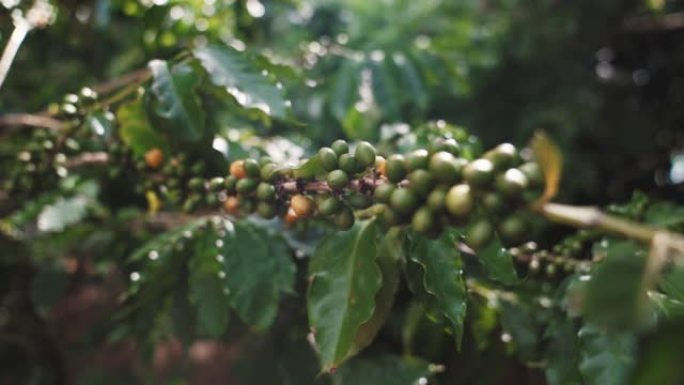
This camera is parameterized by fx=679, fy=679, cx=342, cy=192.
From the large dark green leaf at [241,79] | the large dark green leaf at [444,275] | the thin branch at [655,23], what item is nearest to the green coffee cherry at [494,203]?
the large dark green leaf at [444,275]

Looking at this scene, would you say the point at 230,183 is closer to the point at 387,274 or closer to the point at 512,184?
the point at 387,274

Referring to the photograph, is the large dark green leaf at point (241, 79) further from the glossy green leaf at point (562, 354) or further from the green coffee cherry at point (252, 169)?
the glossy green leaf at point (562, 354)

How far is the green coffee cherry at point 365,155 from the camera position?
1.01 metres

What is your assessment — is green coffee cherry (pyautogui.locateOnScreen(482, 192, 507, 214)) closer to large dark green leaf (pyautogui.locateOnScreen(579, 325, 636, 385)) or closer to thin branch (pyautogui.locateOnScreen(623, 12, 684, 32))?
large dark green leaf (pyautogui.locateOnScreen(579, 325, 636, 385))

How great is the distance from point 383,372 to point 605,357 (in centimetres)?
53

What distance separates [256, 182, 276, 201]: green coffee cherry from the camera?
1.14 metres

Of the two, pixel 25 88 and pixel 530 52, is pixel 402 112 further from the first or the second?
pixel 25 88

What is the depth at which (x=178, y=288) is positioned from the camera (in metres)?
1.76

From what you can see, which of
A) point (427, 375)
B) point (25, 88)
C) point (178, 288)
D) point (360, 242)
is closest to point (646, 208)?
point (427, 375)

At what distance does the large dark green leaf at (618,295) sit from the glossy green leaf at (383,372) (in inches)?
32.8

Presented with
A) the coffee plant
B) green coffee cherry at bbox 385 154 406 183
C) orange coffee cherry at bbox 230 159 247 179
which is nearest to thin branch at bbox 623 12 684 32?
the coffee plant

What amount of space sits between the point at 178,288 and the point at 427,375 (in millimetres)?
694

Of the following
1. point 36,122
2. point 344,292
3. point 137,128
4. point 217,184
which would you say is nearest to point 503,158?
point 344,292

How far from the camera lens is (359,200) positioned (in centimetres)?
102
